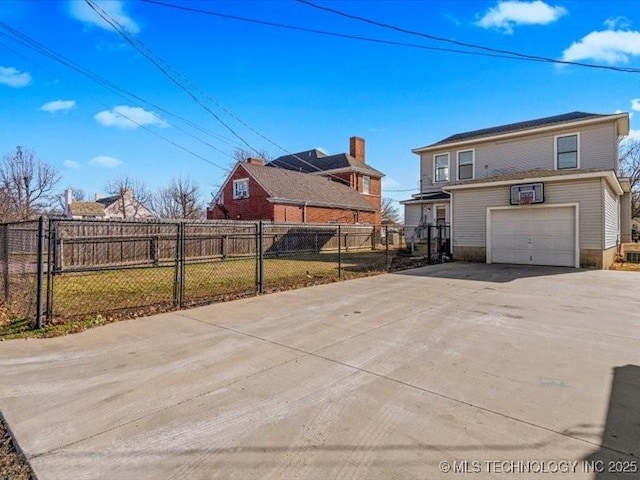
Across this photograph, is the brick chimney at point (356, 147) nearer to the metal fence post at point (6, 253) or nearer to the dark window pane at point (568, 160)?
the dark window pane at point (568, 160)

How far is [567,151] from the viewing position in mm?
16812

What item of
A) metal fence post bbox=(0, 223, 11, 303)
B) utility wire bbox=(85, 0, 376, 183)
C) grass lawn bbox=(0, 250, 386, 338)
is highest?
utility wire bbox=(85, 0, 376, 183)

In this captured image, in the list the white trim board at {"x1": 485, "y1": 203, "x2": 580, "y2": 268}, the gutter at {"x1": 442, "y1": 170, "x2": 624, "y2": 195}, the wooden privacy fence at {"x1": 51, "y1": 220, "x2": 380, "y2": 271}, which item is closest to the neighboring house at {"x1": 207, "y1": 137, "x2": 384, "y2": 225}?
the wooden privacy fence at {"x1": 51, "y1": 220, "x2": 380, "y2": 271}

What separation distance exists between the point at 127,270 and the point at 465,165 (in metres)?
17.0

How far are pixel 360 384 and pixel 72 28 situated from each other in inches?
488

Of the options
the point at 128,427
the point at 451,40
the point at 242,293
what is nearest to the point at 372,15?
the point at 451,40

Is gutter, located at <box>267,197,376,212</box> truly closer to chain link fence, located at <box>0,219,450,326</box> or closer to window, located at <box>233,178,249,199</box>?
window, located at <box>233,178,249,199</box>

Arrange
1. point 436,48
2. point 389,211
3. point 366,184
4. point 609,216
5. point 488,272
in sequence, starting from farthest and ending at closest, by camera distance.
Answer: point 389,211 < point 366,184 < point 609,216 < point 488,272 < point 436,48

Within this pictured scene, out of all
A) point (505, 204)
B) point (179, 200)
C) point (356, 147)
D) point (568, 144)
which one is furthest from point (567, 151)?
point (179, 200)

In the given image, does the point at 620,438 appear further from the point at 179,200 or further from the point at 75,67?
the point at 179,200

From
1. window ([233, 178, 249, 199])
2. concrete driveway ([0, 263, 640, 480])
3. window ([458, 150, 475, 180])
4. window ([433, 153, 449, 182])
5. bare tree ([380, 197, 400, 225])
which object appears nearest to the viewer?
concrete driveway ([0, 263, 640, 480])

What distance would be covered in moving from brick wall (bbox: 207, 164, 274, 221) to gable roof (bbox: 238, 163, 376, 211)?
1.50 ft

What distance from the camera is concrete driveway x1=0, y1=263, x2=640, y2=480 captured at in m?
2.40

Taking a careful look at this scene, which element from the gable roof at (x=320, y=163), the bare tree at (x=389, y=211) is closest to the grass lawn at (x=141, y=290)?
the gable roof at (x=320, y=163)
